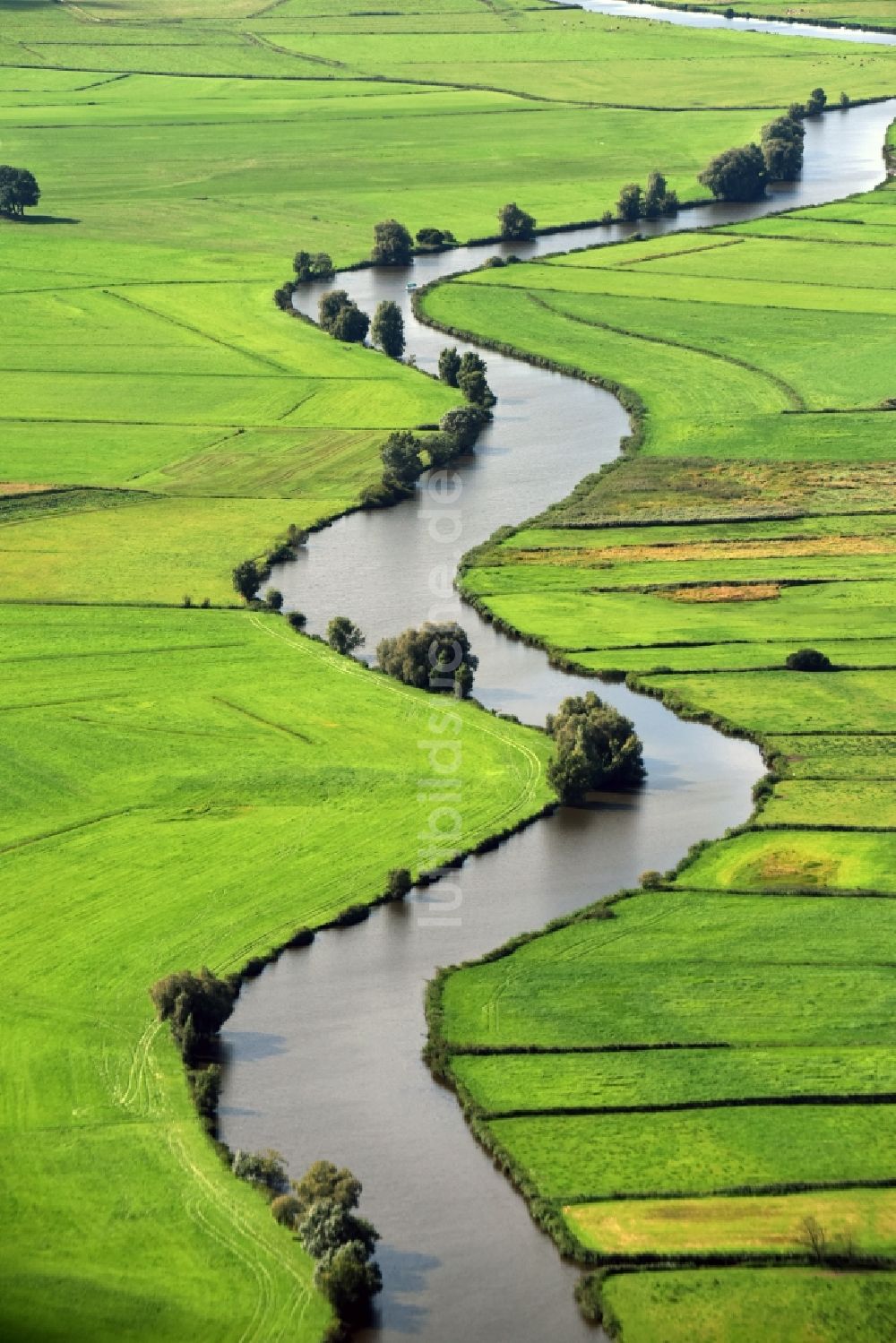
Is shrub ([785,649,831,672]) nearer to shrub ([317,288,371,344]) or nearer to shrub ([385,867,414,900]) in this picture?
shrub ([385,867,414,900])

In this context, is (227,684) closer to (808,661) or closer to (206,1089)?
(808,661)

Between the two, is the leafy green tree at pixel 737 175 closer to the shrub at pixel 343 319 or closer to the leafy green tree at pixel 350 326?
the shrub at pixel 343 319

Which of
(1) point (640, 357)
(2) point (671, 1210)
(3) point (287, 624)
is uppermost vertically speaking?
(1) point (640, 357)

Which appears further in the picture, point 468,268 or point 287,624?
point 468,268

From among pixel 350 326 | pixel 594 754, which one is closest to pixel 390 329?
pixel 350 326

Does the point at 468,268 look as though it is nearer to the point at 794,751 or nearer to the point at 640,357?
the point at 640,357

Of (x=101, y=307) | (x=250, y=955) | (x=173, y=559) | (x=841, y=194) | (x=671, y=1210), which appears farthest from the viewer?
(x=841, y=194)

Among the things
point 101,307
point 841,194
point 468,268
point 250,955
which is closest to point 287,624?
point 250,955

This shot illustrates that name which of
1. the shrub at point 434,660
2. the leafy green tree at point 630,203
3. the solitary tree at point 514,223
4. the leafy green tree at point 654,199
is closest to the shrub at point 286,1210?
the shrub at point 434,660
